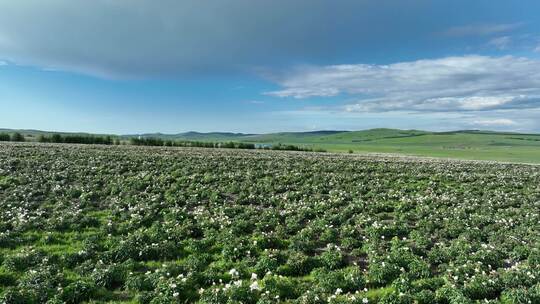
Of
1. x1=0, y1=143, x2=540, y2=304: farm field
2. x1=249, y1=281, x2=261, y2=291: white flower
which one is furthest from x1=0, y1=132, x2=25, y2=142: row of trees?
x1=249, y1=281, x2=261, y2=291: white flower

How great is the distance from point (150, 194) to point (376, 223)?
491 inches

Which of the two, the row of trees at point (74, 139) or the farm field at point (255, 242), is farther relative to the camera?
the row of trees at point (74, 139)

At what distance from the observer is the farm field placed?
9.07 metres

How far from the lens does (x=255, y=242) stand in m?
12.5

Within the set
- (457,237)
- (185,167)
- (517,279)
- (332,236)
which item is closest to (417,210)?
(457,237)

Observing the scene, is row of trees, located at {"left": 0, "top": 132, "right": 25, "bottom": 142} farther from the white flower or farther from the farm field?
the white flower

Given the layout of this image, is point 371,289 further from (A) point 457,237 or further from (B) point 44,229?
(B) point 44,229

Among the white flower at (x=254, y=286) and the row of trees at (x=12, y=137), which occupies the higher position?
the row of trees at (x=12, y=137)

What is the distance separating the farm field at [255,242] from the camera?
29.8 feet

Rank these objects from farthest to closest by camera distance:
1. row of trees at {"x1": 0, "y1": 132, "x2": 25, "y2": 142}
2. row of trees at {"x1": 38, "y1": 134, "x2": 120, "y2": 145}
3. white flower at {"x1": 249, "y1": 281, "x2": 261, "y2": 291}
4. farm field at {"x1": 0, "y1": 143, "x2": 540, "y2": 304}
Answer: row of trees at {"x1": 38, "y1": 134, "x2": 120, "y2": 145}
row of trees at {"x1": 0, "y1": 132, "x2": 25, "y2": 142}
farm field at {"x1": 0, "y1": 143, "x2": 540, "y2": 304}
white flower at {"x1": 249, "y1": 281, "x2": 261, "y2": 291}

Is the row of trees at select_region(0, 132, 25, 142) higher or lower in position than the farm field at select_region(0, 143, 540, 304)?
higher

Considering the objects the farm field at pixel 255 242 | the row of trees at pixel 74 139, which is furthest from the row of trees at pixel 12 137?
the farm field at pixel 255 242

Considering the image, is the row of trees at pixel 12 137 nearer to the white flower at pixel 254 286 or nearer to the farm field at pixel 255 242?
the farm field at pixel 255 242

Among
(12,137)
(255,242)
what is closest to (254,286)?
(255,242)
